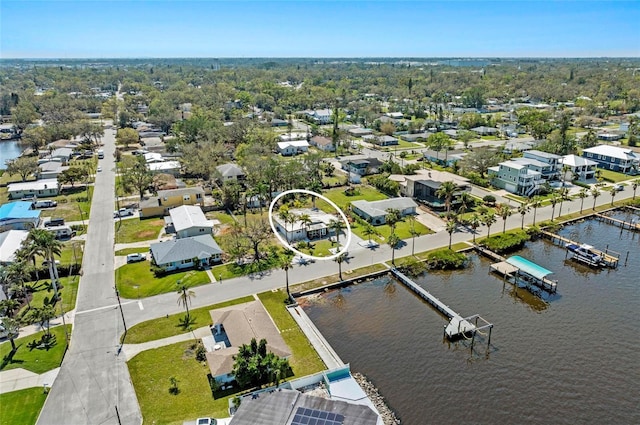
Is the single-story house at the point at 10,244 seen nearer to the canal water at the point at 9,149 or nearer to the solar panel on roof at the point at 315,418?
the solar panel on roof at the point at 315,418

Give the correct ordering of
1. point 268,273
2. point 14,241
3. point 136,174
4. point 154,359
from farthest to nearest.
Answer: point 136,174 → point 14,241 → point 268,273 → point 154,359

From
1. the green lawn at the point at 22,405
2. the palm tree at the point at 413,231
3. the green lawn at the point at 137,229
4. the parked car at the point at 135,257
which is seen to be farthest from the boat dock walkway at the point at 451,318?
the green lawn at the point at 137,229

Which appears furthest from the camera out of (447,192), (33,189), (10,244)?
(33,189)

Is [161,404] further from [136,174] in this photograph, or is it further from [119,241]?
[136,174]

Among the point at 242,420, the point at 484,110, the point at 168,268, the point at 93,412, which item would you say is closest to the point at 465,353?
the point at 242,420

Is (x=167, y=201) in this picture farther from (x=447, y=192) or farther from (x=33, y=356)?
(x=447, y=192)

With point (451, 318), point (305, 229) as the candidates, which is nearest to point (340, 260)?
point (305, 229)
